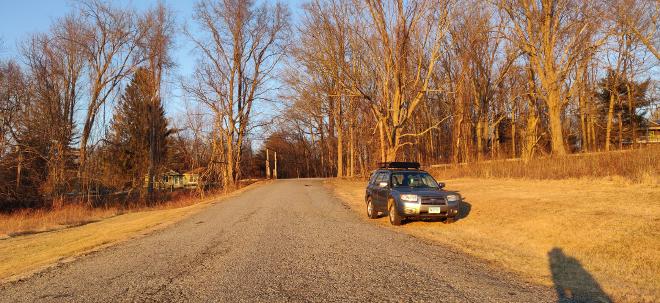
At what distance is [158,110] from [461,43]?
2732cm

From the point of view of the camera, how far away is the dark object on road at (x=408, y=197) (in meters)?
12.7

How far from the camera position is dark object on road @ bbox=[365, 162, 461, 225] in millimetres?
12672

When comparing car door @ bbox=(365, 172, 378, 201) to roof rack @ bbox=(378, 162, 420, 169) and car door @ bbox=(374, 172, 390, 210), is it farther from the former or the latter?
roof rack @ bbox=(378, 162, 420, 169)

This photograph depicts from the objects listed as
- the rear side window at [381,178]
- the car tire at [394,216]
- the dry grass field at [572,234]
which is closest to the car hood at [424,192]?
the car tire at [394,216]

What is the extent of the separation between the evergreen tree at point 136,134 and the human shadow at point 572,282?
36.6 metres

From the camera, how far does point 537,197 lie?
48.4 ft

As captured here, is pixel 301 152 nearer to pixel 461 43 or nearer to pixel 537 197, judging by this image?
pixel 461 43

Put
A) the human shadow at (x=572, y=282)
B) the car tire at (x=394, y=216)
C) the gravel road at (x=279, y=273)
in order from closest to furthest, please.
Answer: the human shadow at (x=572, y=282) < the gravel road at (x=279, y=273) < the car tire at (x=394, y=216)

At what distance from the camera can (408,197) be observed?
12.8 meters

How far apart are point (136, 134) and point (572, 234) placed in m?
47.2

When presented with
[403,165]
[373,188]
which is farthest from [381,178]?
[403,165]

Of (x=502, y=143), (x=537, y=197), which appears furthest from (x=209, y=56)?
(x=537, y=197)

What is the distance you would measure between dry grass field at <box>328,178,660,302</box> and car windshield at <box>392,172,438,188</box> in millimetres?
1195

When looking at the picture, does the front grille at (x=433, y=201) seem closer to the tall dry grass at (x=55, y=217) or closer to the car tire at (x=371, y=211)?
the car tire at (x=371, y=211)
